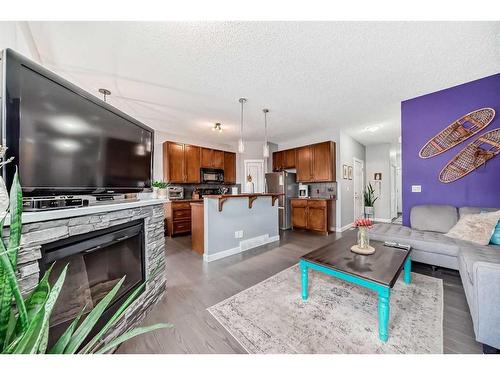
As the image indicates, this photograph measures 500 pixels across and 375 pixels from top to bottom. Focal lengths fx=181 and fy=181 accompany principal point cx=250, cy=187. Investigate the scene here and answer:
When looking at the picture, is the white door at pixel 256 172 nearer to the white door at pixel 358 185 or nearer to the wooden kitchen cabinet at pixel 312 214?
the wooden kitchen cabinet at pixel 312 214

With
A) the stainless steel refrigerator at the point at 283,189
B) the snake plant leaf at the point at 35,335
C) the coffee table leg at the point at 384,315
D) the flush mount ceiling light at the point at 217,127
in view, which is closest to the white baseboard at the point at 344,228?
the stainless steel refrigerator at the point at 283,189

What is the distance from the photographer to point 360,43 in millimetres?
1828

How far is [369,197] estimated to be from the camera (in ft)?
19.8

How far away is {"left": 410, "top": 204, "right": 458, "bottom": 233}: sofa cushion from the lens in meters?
2.54

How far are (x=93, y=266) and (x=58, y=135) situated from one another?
3.10ft

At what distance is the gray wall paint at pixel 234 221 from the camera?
282cm

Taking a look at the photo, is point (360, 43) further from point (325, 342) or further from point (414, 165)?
point (325, 342)

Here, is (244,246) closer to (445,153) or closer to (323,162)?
(323,162)

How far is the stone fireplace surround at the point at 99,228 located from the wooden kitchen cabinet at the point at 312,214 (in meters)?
3.65

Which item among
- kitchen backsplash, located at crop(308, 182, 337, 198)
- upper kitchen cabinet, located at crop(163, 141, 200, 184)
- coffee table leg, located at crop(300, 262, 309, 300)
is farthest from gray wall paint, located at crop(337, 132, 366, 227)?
upper kitchen cabinet, located at crop(163, 141, 200, 184)
